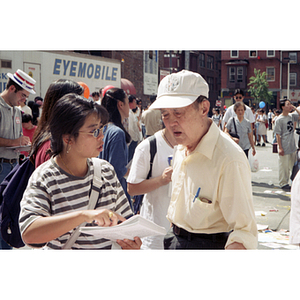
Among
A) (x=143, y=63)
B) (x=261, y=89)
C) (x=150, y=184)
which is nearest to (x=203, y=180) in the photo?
(x=150, y=184)

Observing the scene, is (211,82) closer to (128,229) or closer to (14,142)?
(14,142)

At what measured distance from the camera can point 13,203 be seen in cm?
251

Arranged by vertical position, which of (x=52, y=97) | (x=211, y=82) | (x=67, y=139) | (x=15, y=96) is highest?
(x=211, y=82)

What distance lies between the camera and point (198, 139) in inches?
85.5

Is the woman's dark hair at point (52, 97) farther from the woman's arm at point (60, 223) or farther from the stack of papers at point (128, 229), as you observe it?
the stack of papers at point (128, 229)

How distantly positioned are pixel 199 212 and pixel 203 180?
0.58 ft

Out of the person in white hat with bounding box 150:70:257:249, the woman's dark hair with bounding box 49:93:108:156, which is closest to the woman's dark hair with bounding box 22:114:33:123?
the woman's dark hair with bounding box 49:93:108:156

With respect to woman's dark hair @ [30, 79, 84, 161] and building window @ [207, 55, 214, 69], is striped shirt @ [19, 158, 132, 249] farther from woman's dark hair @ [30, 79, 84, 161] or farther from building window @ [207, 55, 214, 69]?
building window @ [207, 55, 214, 69]

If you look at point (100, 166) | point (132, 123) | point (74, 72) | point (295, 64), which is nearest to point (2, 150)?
point (100, 166)

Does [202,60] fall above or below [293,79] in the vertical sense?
above

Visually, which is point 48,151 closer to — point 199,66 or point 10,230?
point 10,230

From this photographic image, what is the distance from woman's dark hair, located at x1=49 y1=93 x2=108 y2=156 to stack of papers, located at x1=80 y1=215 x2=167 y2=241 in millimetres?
581

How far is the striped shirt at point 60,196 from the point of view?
183cm

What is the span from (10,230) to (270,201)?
6.04 metres
